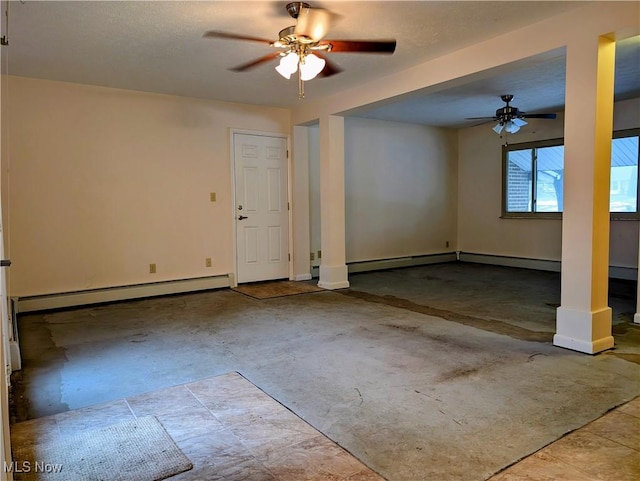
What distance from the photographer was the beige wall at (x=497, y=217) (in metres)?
6.14

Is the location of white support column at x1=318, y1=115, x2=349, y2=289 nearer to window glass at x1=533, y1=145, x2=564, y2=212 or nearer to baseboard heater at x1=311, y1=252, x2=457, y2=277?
baseboard heater at x1=311, y1=252, x2=457, y2=277

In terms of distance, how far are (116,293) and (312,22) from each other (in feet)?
12.2

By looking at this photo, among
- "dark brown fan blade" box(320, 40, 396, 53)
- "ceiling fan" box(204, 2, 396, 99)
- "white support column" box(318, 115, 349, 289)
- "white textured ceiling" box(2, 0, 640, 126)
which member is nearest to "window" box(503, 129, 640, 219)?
"white textured ceiling" box(2, 0, 640, 126)

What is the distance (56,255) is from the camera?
474cm

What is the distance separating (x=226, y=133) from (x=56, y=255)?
2.44 meters

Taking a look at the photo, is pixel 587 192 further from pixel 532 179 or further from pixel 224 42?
pixel 532 179

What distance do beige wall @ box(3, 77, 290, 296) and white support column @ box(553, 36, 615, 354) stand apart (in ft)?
13.0

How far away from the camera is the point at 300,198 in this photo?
6355mm

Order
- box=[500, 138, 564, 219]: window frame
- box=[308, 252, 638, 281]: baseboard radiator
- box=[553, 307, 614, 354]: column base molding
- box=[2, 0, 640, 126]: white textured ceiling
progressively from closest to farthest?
box=[2, 0, 640, 126]: white textured ceiling
box=[553, 307, 614, 354]: column base molding
box=[308, 252, 638, 281]: baseboard radiator
box=[500, 138, 564, 219]: window frame

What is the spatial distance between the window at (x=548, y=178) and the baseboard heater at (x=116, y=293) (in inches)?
193

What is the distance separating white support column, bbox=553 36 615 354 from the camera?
10.1 ft

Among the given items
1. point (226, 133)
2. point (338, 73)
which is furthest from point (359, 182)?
point (338, 73)

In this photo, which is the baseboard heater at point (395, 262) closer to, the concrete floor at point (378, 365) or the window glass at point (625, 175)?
the concrete floor at point (378, 365)

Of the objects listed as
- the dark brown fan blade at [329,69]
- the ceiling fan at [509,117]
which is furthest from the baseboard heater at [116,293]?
the ceiling fan at [509,117]
